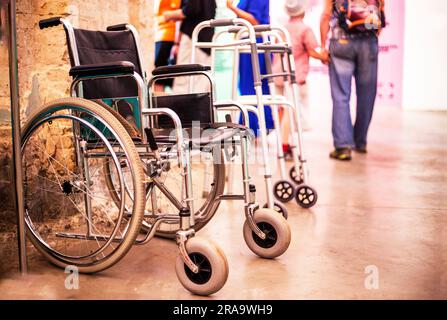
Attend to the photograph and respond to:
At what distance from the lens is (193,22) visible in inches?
171

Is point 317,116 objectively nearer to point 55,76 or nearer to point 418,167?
point 418,167

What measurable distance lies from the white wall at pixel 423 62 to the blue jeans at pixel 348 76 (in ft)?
8.81

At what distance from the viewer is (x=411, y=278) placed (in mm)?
2217

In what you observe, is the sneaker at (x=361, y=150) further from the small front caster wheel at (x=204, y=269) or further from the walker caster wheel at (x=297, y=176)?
the small front caster wheel at (x=204, y=269)

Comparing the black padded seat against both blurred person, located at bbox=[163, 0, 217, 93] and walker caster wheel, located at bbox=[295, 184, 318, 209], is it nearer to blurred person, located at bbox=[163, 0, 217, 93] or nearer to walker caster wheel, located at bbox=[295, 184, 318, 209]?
walker caster wheel, located at bbox=[295, 184, 318, 209]

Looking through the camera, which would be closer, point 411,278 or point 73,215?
point 411,278

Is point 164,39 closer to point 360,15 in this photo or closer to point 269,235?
point 360,15

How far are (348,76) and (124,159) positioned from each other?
287 centimetres

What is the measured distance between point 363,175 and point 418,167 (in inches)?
22.5

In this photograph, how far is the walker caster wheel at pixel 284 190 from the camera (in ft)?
11.3

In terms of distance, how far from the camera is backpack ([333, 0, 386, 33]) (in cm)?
425

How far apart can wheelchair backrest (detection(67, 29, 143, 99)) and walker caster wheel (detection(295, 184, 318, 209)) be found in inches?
46.2
